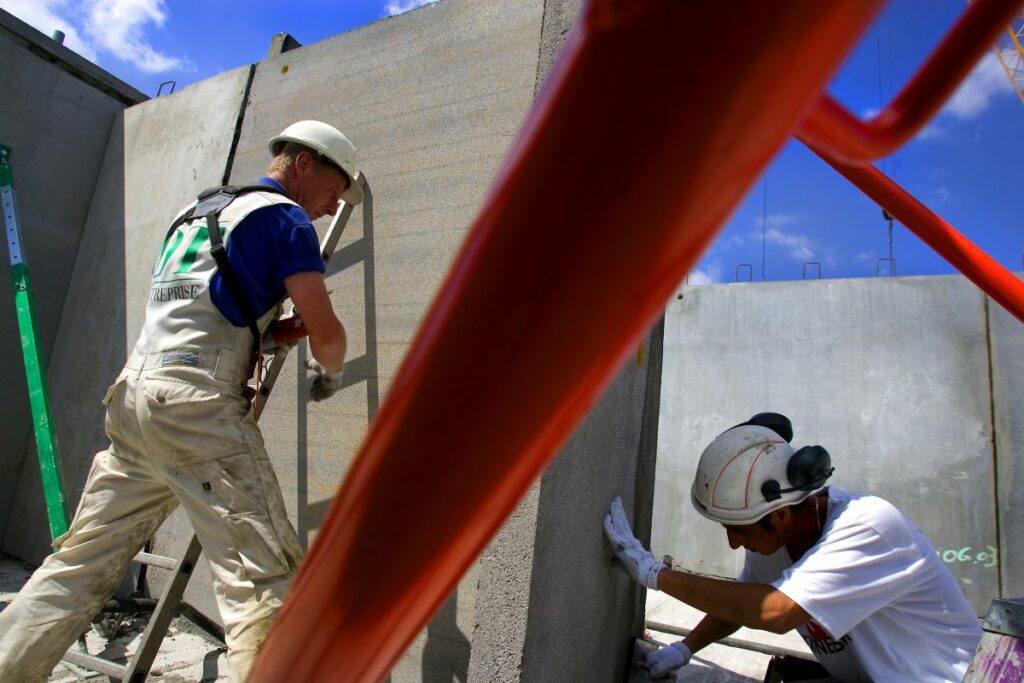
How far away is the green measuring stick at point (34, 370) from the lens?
274 centimetres

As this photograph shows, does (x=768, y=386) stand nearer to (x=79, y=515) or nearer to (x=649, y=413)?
(x=649, y=413)

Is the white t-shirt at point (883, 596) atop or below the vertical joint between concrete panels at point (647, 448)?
below

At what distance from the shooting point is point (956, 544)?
636cm

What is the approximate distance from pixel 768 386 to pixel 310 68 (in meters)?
6.71

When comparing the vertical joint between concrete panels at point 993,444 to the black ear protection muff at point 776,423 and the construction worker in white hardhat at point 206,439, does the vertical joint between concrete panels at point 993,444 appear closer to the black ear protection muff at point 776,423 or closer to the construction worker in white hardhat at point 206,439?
the black ear protection muff at point 776,423

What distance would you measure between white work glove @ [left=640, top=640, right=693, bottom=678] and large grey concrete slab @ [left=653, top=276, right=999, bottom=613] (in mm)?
5378

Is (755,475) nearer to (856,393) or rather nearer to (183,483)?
(183,483)

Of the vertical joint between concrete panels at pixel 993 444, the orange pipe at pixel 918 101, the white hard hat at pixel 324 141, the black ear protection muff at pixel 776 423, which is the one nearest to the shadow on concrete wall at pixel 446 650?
the black ear protection muff at pixel 776 423

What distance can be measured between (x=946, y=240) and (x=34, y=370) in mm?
3763

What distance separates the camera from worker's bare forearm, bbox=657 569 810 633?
1.73 meters

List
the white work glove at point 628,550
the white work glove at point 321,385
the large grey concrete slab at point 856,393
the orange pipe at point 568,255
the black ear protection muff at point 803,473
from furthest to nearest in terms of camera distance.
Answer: the large grey concrete slab at point 856,393 → the white work glove at point 321,385 → the white work glove at point 628,550 → the black ear protection muff at point 803,473 → the orange pipe at point 568,255

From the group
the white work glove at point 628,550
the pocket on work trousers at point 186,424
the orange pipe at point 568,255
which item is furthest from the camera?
the white work glove at point 628,550

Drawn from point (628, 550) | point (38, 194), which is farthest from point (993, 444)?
point (38, 194)

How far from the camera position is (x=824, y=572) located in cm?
172
